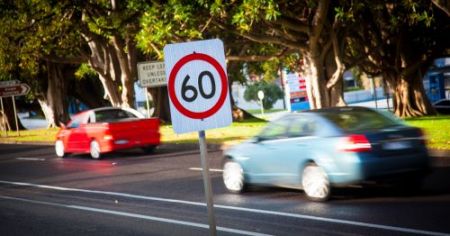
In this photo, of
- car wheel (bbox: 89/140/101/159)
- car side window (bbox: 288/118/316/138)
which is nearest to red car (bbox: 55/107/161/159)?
car wheel (bbox: 89/140/101/159)

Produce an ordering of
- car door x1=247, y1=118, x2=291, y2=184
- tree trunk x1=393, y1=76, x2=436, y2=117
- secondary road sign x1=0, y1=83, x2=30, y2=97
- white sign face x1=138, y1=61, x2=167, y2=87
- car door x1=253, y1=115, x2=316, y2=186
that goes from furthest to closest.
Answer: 1. secondary road sign x1=0, y1=83, x2=30, y2=97
2. tree trunk x1=393, y1=76, x2=436, y2=117
3. white sign face x1=138, y1=61, x2=167, y2=87
4. car door x1=247, y1=118, x2=291, y2=184
5. car door x1=253, y1=115, x2=316, y2=186

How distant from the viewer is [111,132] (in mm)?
19938

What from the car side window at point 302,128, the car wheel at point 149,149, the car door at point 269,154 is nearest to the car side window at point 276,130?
the car door at point 269,154

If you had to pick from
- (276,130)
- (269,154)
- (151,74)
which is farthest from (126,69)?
(269,154)

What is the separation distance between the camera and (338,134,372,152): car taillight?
9711 millimetres

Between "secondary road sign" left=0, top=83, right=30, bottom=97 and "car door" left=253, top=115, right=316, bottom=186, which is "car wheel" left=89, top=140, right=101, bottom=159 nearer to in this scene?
"car door" left=253, top=115, right=316, bottom=186

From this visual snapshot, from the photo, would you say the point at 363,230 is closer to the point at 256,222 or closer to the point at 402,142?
the point at 256,222

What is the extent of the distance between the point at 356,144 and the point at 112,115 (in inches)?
490

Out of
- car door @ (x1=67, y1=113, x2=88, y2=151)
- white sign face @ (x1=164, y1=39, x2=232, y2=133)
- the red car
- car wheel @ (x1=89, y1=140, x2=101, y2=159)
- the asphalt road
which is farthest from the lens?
car door @ (x1=67, y1=113, x2=88, y2=151)

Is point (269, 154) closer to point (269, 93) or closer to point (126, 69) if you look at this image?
point (126, 69)

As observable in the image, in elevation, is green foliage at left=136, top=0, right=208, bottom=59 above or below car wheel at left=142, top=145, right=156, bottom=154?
above

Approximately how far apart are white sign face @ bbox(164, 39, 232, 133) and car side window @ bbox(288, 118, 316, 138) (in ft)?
16.3

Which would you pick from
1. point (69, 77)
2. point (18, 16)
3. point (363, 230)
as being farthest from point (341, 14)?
point (69, 77)

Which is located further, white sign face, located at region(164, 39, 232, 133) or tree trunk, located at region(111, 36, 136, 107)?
Result: tree trunk, located at region(111, 36, 136, 107)
